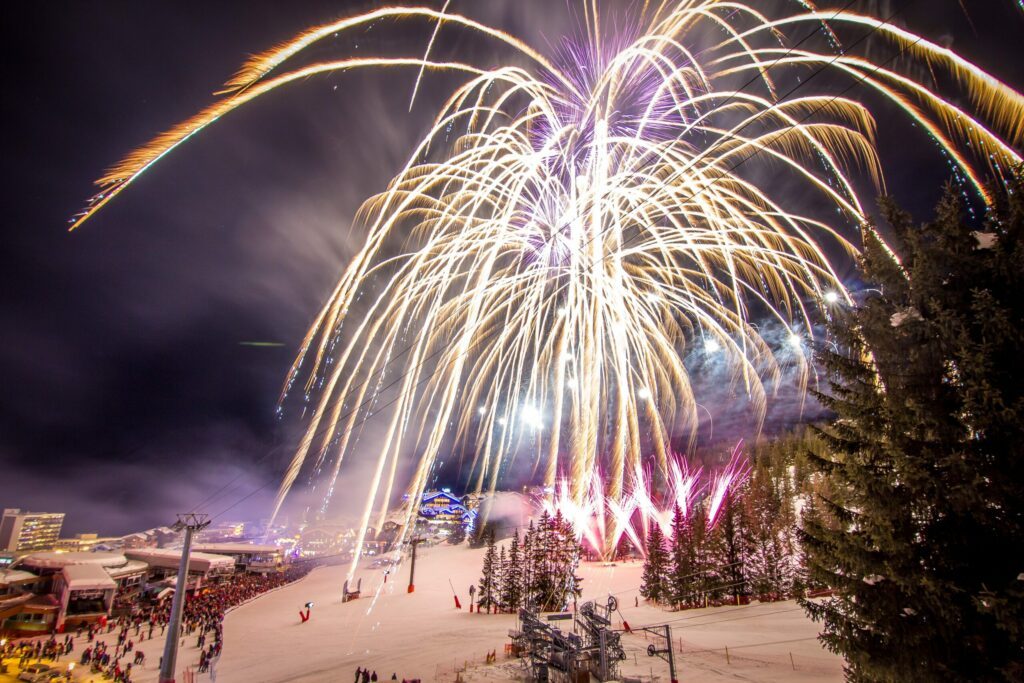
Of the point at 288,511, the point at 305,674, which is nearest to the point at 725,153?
the point at 305,674

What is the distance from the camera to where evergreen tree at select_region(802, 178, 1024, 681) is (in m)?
6.77

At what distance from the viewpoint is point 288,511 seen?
7087 inches

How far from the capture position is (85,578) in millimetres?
40562

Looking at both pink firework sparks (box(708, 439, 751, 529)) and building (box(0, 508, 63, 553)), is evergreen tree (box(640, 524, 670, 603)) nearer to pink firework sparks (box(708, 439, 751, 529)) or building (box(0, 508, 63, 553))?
pink firework sparks (box(708, 439, 751, 529))

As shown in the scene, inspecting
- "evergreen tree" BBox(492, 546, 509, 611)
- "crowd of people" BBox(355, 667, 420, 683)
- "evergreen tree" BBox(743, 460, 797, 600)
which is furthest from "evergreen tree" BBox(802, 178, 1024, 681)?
"evergreen tree" BBox(492, 546, 509, 611)

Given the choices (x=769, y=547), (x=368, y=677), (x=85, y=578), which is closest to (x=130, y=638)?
(x=85, y=578)

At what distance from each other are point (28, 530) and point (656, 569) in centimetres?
23359

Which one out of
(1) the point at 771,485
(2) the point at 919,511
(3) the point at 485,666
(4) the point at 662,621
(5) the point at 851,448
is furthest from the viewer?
(1) the point at 771,485

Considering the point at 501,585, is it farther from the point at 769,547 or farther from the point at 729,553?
the point at 769,547

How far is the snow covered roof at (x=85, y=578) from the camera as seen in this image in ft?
130

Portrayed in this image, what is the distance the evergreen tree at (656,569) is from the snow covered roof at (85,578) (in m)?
46.5

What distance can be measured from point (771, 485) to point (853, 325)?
158 feet

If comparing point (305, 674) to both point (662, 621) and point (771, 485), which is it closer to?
point (662, 621)

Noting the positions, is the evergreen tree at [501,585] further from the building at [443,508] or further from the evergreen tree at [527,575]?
the building at [443,508]
